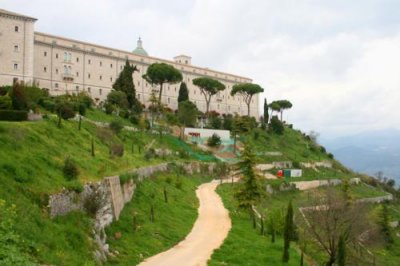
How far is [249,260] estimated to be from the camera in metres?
22.9

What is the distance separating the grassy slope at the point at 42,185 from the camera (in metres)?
14.9

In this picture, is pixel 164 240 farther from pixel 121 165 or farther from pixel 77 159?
pixel 121 165

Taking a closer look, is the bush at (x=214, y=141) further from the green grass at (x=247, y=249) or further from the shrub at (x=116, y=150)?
the green grass at (x=247, y=249)

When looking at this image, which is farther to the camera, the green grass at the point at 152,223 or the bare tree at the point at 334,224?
the bare tree at the point at 334,224

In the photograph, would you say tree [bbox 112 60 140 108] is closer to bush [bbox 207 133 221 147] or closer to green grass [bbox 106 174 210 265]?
bush [bbox 207 133 221 147]

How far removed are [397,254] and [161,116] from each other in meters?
42.9

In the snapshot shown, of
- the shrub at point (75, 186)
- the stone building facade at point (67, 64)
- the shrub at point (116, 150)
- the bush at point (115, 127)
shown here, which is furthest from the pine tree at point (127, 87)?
the shrub at point (75, 186)

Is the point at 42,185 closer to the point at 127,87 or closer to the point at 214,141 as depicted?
the point at 214,141

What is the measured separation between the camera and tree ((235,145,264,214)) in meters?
34.2

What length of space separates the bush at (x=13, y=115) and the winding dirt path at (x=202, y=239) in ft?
46.4

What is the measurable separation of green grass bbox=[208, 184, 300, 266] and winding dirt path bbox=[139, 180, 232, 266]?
481mm

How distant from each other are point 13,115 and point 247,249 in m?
18.3

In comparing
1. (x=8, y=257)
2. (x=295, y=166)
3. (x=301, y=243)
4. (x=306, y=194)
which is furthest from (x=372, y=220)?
(x=8, y=257)

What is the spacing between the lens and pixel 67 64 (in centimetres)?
7412
